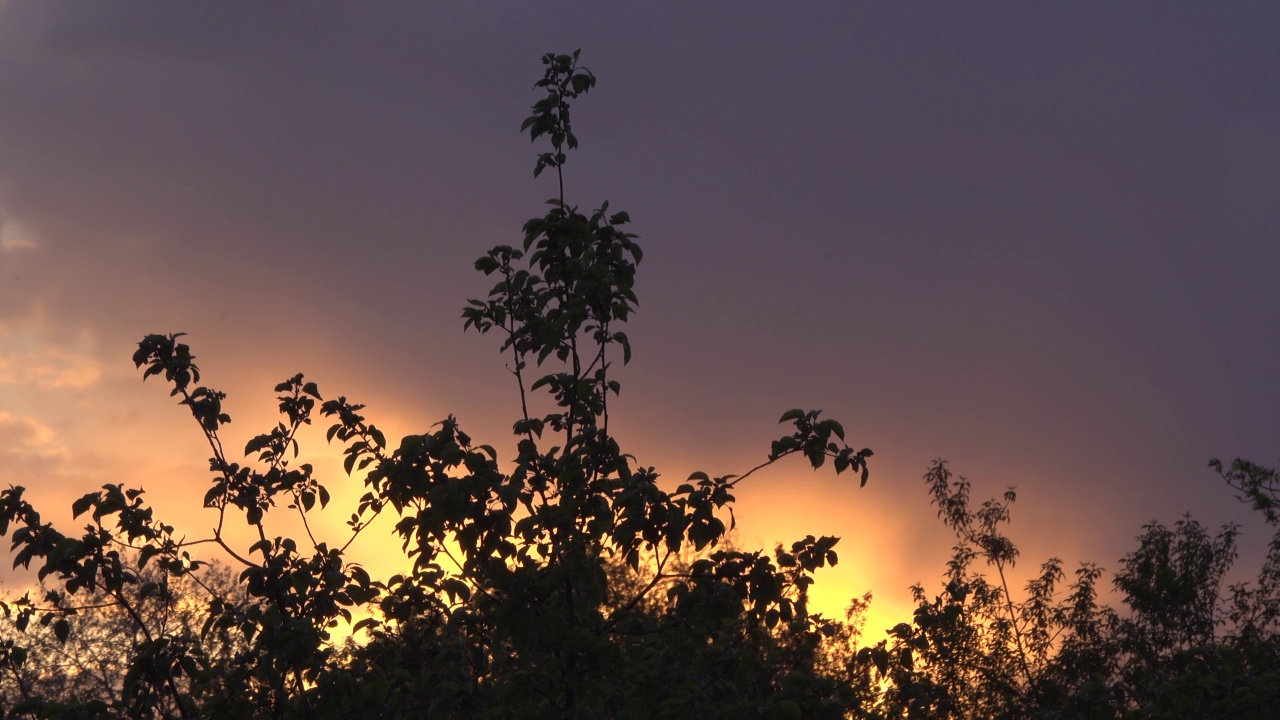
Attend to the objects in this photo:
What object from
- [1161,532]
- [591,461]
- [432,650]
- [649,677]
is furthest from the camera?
[1161,532]

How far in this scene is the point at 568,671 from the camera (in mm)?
8203

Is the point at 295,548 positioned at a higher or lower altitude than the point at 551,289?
lower

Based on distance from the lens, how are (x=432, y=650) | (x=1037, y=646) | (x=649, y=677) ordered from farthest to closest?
(x=1037, y=646)
(x=432, y=650)
(x=649, y=677)

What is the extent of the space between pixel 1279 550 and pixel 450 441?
30.3 m

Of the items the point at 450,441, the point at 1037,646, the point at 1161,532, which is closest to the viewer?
the point at 450,441

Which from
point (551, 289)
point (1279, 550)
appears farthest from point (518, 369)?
point (1279, 550)

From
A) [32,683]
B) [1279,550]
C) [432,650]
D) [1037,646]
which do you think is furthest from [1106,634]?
[32,683]

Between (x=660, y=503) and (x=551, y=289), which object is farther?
(x=551, y=289)

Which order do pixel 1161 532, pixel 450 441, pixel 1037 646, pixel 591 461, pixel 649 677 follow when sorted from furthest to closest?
pixel 1161 532 → pixel 1037 646 → pixel 591 461 → pixel 450 441 → pixel 649 677

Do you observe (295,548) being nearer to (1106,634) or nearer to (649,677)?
(649,677)

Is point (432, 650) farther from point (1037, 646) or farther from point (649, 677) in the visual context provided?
point (1037, 646)

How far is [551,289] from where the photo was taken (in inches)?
379

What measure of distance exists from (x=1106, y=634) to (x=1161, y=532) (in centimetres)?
360

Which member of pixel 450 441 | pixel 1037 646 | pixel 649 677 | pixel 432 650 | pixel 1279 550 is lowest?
pixel 649 677
